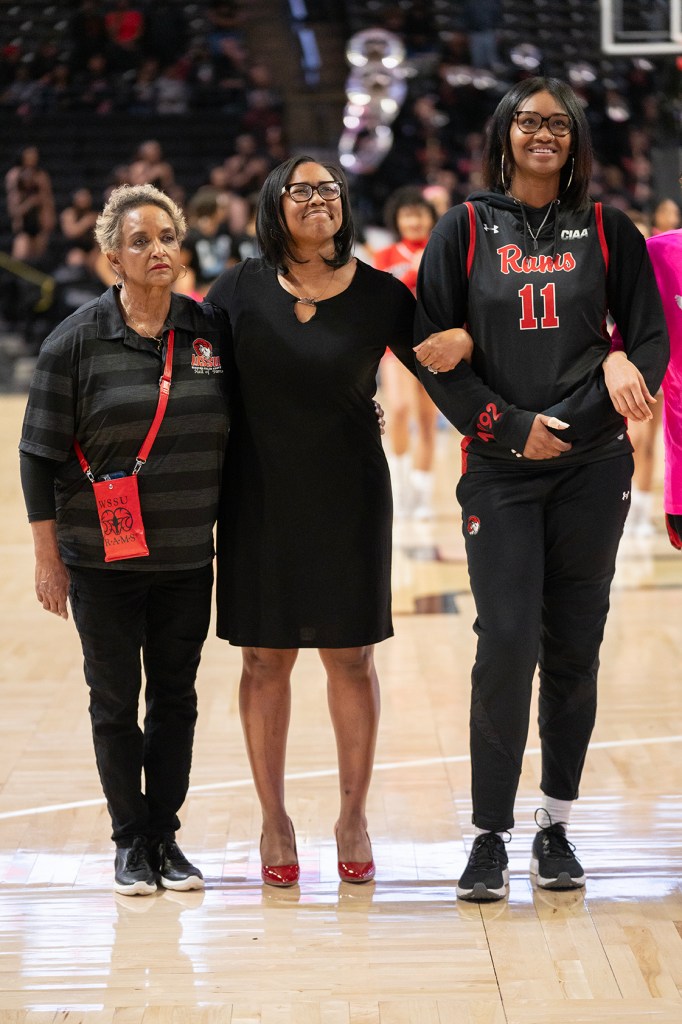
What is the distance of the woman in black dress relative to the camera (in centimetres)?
295

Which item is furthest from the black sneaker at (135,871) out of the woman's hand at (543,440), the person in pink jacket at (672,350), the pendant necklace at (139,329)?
the person in pink jacket at (672,350)

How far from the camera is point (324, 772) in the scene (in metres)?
3.85

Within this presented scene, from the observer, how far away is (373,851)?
3291mm

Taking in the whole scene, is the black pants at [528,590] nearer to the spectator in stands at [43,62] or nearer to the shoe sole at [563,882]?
the shoe sole at [563,882]

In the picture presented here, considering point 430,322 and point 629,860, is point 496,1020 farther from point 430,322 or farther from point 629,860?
point 430,322

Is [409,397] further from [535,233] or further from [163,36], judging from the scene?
[163,36]

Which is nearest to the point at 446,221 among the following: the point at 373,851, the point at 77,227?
the point at 373,851

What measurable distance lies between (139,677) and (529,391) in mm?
1100

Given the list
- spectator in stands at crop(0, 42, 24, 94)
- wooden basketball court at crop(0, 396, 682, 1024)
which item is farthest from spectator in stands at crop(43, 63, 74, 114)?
wooden basketball court at crop(0, 396, 682, 1024)

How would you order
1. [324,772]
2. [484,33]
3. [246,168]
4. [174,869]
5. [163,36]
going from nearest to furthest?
1. [174,869]
2. [324,772]
3. [246,168]
4. [484,33]
5. [163,36]

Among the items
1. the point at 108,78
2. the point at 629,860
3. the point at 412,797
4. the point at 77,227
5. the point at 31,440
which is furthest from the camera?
the point at 108,78

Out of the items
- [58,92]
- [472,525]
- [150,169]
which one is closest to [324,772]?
[472,525]

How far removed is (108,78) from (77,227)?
2.89m

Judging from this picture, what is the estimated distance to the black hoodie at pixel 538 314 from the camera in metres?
2.83
